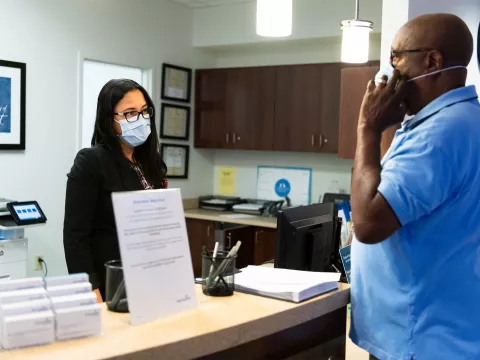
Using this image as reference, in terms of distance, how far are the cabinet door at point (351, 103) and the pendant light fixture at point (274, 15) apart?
0.90m

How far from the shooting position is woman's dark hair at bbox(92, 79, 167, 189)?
239cm

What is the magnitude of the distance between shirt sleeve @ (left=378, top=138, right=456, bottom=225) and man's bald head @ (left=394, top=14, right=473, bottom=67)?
270 mm

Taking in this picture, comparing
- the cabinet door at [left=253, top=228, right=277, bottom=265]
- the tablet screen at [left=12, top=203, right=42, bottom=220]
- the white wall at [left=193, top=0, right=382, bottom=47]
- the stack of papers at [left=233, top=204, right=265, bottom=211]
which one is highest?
the white wall at [left=193, top=0, right=382, bottom=47]

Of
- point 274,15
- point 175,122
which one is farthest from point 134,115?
point 175,122

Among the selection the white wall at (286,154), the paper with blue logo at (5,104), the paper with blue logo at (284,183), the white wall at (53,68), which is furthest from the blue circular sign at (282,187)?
the paper with blue logo at (5,104)

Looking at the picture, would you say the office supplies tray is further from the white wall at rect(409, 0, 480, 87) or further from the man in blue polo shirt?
the man in blue polo shirt

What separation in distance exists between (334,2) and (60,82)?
7.38ft

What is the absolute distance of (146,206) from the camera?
1303mm

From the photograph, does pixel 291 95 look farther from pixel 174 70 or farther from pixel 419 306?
pixel 419 306

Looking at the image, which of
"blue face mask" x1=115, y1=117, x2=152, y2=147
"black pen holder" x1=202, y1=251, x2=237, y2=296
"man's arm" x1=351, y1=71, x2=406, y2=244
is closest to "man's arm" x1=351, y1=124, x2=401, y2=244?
"man's arm" x1=351, y1=71, x2=406, y2=244

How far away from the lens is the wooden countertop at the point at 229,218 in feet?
16.3

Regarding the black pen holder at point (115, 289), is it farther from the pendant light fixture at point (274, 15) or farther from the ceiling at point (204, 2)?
the ceiling at point (204, 2)

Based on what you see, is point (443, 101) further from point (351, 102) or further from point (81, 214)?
point (351, 102)

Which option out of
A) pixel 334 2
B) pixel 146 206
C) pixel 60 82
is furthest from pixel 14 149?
pixel 146 206
